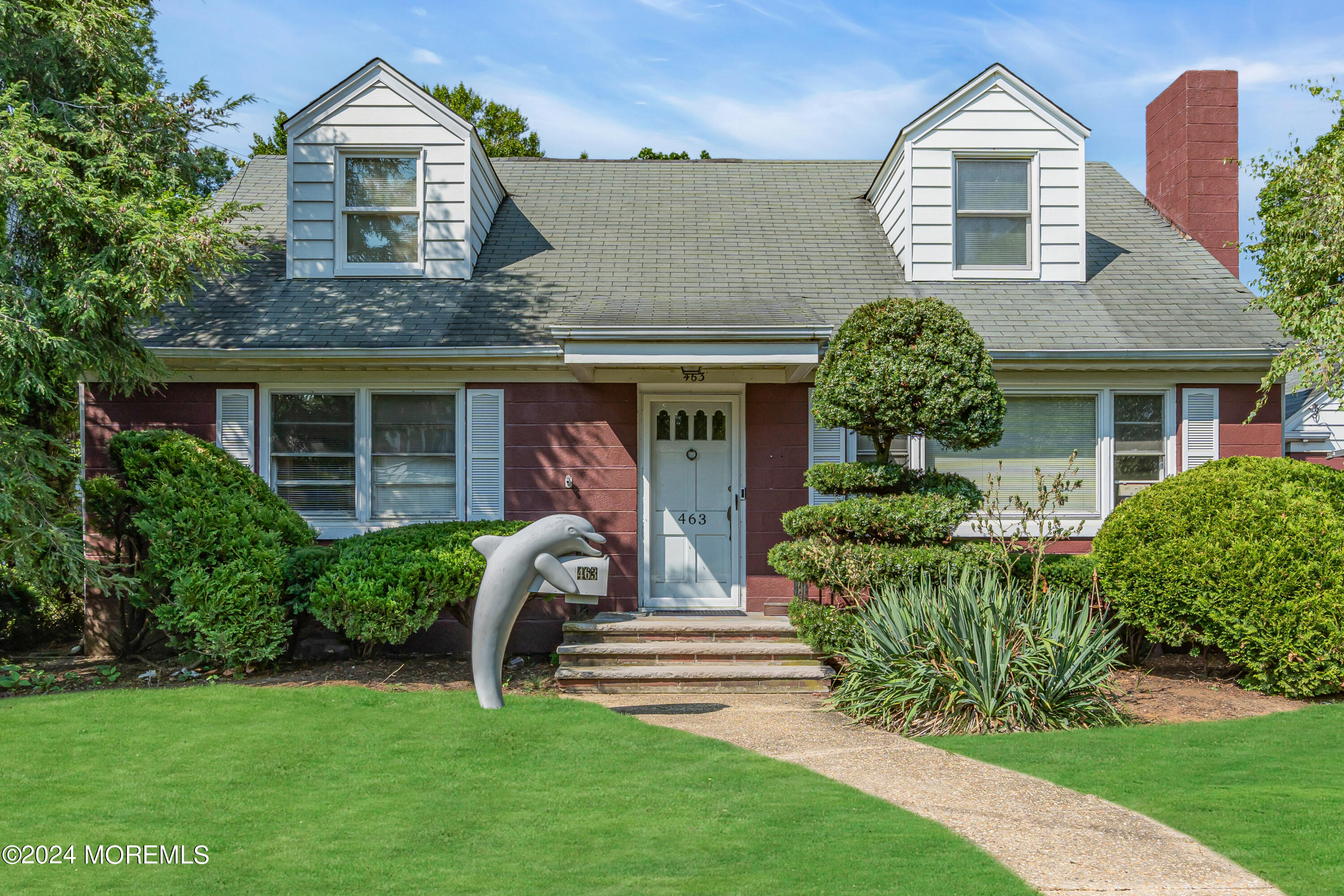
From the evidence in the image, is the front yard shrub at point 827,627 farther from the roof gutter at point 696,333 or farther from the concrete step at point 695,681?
the roof gutter at point 696,333

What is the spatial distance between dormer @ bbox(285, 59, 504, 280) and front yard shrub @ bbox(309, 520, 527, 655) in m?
3.65

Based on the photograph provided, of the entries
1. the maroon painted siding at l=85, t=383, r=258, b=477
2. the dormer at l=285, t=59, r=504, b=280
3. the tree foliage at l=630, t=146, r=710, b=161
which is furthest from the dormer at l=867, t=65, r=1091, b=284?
the tree foliage at l=630, t=146, r=710, b=161

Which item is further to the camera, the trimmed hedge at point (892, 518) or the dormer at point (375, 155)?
the dormer at point (375, 155)

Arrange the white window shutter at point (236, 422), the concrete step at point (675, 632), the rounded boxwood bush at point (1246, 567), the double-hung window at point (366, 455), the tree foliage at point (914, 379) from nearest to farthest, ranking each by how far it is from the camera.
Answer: the rounded boxwood bush at point (1246, 567), the tree foliage at point (914, 379), the concrete step at point (675, 632), the white window shutter at point (236, 422), the double-hung window at point (366, 455)

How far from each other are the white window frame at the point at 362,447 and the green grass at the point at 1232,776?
5.59m

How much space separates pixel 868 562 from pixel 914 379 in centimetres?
155

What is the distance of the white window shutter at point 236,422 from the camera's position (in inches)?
370

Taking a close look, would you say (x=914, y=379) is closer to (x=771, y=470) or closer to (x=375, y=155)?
(x=771, y=470)

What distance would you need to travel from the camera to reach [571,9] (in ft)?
29.7

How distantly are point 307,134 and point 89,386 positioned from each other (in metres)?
3.64

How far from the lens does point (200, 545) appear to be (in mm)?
7812

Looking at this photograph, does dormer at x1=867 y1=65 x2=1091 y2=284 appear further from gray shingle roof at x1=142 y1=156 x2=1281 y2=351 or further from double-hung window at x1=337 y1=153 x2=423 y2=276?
double-hung window at x1=337 y1=153 x2=423 y2=276

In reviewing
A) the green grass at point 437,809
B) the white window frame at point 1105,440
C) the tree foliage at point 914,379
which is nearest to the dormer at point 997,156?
the white window frame at point 1105,440

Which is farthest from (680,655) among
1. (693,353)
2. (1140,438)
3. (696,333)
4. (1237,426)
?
(1237,426)
